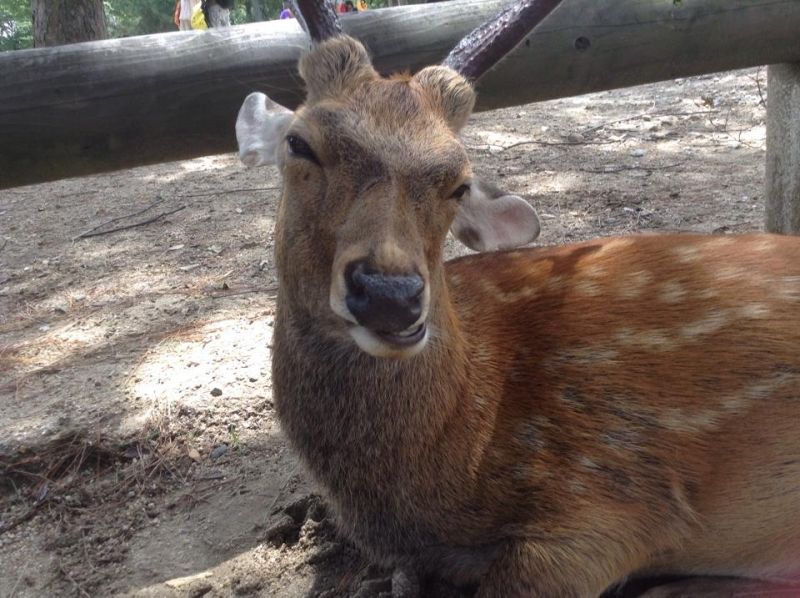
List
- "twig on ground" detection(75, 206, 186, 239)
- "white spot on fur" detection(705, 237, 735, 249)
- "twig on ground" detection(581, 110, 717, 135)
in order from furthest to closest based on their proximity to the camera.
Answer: "twig on ground" detection(581, 110, 717, 135) → "twig on ground" detection(75, 206, 186, 239) → "white spot on fur" detection(705, 237, 735, 249)

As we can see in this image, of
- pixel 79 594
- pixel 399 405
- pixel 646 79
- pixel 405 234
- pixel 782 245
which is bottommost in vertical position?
pixel 79 594

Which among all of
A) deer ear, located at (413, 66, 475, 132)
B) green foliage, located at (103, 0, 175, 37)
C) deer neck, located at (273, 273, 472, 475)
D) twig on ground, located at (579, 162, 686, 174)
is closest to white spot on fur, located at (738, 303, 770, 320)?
deer neck, located at (273, 273, 472, 475)

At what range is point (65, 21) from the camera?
890cm

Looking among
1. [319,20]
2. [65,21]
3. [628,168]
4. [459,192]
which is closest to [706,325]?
[459,192]

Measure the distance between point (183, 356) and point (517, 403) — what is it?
1962 millimetres

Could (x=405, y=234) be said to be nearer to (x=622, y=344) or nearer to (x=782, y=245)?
(x=622, y=344)

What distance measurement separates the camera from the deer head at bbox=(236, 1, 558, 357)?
6.63 ft

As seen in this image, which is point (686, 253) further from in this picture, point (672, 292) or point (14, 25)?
point (14, 25)

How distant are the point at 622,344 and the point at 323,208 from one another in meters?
1.07

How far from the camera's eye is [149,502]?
10.3 ft

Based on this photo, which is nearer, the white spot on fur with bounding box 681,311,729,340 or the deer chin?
the deer chin

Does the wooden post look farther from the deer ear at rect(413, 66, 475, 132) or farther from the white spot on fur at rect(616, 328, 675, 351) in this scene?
the deer ear at rect(413, 66, 475, 132)

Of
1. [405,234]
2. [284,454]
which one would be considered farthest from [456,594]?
[405,234]

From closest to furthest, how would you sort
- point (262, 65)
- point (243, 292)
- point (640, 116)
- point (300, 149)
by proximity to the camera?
point (300, 149)
point (262, 65)
point (243, 292)
point (640, 116)
